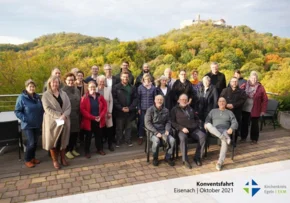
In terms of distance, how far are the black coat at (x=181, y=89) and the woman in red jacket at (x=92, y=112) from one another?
1456 mm

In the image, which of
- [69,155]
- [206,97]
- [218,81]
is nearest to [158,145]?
[206,97]

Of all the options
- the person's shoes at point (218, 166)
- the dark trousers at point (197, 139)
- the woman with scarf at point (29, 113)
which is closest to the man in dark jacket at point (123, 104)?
the dark trousers at point (197, 139)

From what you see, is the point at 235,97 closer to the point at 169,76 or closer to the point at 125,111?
the point at 169,76

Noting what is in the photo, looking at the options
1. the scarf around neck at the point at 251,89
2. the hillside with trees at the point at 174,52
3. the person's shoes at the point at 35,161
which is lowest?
the person's shoes at the point at 35,161

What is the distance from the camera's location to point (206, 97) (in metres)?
4.65

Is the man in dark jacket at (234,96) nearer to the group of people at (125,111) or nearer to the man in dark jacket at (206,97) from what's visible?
the group of people at (125,111)

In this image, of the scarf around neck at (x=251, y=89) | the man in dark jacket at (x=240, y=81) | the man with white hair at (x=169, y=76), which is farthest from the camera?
the man in dark jacket at (x=240, y=81)

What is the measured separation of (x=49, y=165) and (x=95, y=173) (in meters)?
0.83

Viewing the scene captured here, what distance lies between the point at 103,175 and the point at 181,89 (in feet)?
7.42

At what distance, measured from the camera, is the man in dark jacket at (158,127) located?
393 cm

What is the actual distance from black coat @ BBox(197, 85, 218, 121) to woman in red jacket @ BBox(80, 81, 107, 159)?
73.5 inches

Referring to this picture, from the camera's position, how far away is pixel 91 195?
9.90 feet

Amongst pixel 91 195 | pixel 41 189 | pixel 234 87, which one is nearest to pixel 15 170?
pixel 41 189

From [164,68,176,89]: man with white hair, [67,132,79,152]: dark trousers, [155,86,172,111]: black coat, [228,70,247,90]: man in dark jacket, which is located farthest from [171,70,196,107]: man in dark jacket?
[67,132,79,152]: dark trousers
